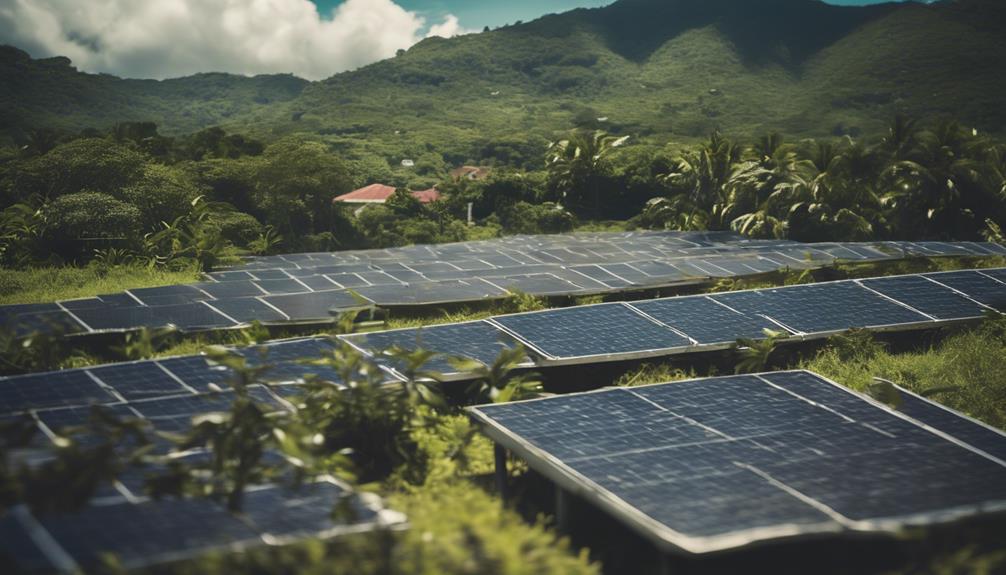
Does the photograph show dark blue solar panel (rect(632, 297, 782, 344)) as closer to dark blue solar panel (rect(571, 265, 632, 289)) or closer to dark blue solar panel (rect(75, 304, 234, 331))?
dark blue solar panel (rect(571, 265, 632, 289))

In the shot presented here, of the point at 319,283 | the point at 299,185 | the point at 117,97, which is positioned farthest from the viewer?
the point at 117,97

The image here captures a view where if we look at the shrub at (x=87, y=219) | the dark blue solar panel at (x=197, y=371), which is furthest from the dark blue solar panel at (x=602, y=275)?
the shrub at (x=87, y=219)

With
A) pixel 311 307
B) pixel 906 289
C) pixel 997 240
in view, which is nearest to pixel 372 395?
pixel 311 307

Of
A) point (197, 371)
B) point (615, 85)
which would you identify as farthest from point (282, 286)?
point (615, 85)

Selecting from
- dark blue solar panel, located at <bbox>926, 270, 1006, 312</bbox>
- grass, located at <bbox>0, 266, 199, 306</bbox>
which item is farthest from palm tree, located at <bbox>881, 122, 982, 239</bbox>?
grass, located at <bbox>0, 266, 199, 306</bbox>

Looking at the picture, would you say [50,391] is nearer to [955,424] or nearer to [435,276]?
[955,424]
